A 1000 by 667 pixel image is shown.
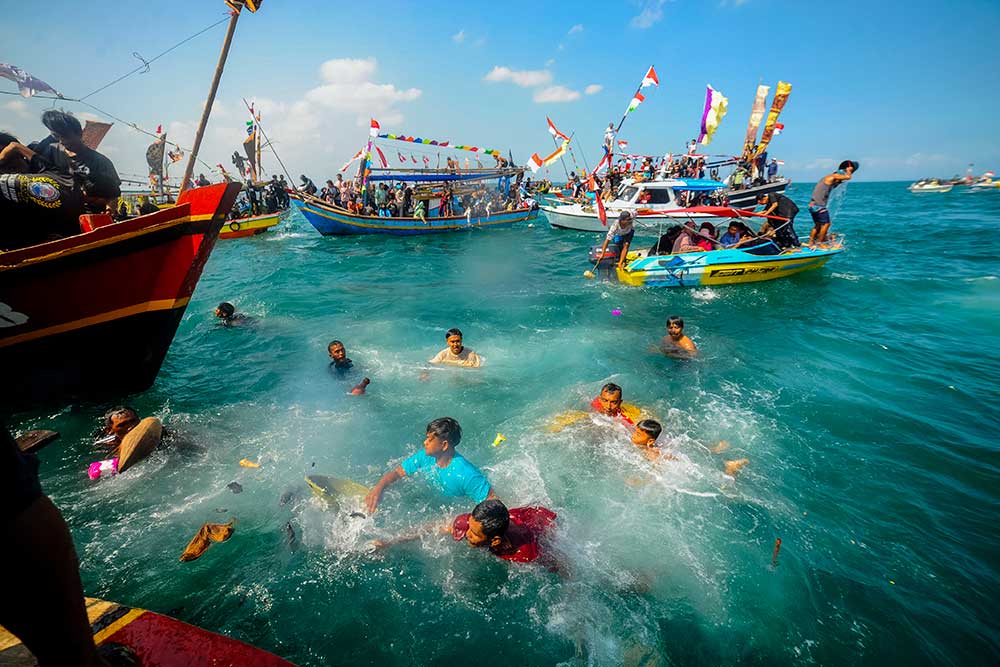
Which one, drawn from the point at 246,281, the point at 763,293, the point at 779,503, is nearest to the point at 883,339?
the point at 763,293

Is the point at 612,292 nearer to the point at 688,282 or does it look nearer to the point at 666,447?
the point at 688,282

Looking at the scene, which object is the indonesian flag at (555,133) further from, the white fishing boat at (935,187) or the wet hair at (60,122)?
the white fishing boat at (935,187)

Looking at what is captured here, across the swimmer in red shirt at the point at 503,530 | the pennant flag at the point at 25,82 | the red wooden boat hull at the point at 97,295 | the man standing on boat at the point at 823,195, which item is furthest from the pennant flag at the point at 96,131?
the man standing on boat at the point at 823,195

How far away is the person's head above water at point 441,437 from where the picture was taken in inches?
163

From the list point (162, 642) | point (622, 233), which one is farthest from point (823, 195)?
point (162, 642)

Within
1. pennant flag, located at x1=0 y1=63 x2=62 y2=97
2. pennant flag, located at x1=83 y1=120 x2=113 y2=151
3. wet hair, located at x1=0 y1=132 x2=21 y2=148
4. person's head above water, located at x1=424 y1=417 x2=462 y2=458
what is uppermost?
pennant flag, located at x1=0 y1=63 x2=62 y2=97

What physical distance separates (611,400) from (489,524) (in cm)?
289

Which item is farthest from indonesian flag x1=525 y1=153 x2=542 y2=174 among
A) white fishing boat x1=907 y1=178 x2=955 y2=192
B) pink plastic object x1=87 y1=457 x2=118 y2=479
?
white fishing boat x1=907 y1=178 x2=955 y2=192

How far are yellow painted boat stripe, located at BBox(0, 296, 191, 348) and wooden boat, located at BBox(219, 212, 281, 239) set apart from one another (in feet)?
72.2

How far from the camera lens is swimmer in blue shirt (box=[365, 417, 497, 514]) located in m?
4.17

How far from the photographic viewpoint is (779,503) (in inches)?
185

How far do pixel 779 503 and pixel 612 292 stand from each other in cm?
902

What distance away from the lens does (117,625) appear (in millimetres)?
2158

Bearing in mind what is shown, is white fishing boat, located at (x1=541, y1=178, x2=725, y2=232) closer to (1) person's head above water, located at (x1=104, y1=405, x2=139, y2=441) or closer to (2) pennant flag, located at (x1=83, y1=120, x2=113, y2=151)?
(2) pennant flag, located at (x1=83, y1=120, x2=113, y2=151)
